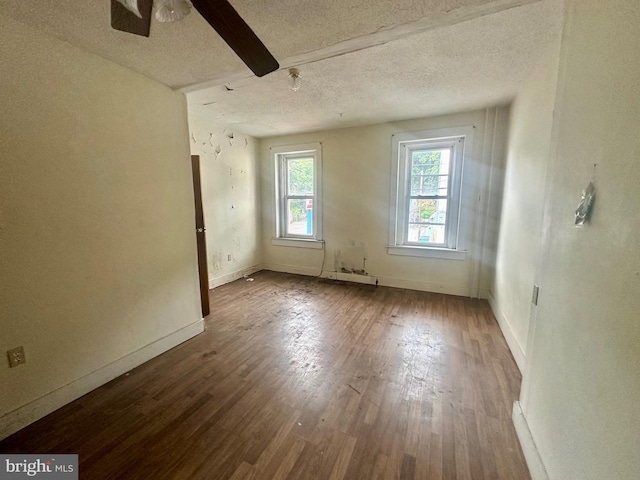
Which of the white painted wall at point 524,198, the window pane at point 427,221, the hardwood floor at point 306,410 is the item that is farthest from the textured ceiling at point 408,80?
the hardwood floor at point 306,410

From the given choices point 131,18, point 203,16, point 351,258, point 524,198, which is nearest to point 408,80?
point 524,198

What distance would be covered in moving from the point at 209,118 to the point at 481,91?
3169 mm

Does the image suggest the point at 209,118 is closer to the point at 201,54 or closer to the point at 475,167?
the point at 201,54

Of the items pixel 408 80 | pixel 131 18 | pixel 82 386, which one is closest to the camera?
pixel 131 18

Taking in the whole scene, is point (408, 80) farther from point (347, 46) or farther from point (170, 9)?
point (170, 9)

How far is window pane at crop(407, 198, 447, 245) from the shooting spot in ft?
11.6

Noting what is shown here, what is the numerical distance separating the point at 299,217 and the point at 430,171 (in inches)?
86.3

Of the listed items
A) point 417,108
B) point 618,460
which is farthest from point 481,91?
point 618,460

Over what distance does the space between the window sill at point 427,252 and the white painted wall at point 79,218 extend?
9.14ft

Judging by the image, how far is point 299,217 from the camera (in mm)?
4516

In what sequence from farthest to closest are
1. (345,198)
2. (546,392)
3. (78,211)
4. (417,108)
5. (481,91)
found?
(345,198) → (417,108) → (481,91) → (78,211) → (546,392)

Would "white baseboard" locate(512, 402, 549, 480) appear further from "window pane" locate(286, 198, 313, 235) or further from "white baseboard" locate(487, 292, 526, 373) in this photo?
"window pane" locate(286, 198, 313, 235)

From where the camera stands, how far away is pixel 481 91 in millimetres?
2502

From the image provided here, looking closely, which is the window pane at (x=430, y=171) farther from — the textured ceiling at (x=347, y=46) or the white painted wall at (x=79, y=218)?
the white painted wall at (x=79, y=218)
